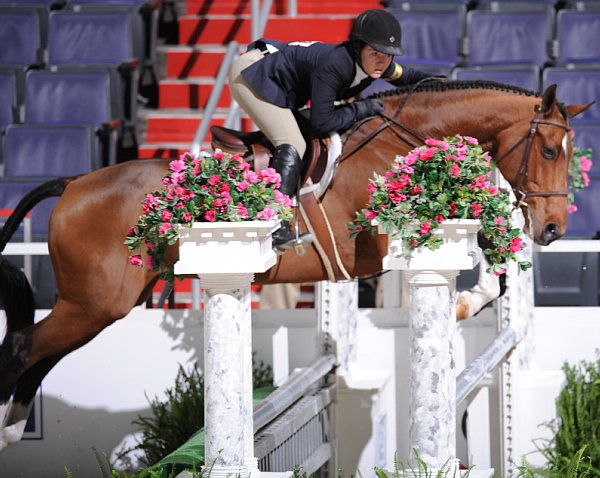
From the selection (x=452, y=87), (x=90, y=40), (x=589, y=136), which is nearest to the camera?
(x=452, y=87)

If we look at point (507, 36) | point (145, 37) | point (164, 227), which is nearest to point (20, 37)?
point (145, 37)

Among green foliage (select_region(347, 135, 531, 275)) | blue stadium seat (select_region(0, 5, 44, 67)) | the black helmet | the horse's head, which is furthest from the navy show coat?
blue stadium seat (select_region(0, 5, 44, 67))

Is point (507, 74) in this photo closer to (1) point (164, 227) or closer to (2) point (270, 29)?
(2) point (270, 29)

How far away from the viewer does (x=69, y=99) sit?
6.98m

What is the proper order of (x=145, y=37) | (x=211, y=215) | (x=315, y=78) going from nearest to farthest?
1. (x=211, y=215)
2. (x=315, y=78)
3. (x=145, y=37)

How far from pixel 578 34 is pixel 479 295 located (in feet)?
10.6

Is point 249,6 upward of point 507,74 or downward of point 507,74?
upward

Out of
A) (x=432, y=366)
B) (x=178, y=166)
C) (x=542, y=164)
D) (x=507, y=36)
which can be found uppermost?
(x=507, y=36)

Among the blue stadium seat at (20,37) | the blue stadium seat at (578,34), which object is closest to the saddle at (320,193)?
the blue stadium seat at (578,34)

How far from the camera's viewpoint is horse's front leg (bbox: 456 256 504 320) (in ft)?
14.3

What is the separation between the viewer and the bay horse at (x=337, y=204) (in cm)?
413

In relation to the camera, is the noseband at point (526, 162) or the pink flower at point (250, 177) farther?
the noseband at point (526, 162)

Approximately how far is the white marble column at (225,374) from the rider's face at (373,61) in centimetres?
130

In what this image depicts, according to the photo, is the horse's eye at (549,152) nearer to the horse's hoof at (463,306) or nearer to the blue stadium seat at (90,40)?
the horse's hoof at (463,306)
